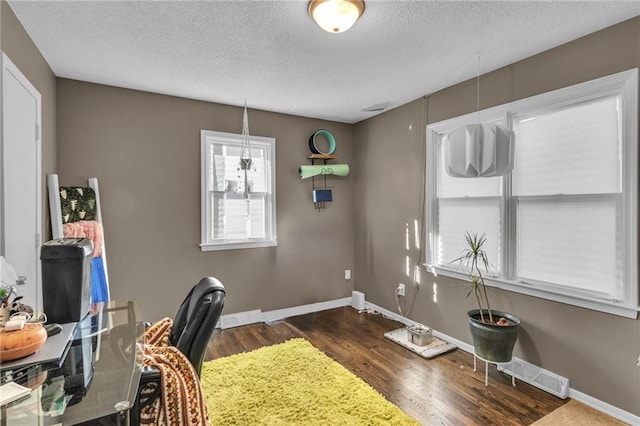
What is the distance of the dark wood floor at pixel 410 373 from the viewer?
7.06ft

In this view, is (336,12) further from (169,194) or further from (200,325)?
(169,194)

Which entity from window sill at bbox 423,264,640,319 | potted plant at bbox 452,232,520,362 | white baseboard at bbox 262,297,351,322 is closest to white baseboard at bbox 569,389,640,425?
potted plant at bbox 452,232,520,362

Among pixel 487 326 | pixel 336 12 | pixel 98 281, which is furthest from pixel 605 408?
pixel 98 281

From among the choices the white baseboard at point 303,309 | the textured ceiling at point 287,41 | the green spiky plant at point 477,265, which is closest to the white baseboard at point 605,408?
the green spiky plant at point 477,265

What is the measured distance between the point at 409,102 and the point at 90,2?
2.93 meters

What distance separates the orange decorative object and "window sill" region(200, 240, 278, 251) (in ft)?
7.35

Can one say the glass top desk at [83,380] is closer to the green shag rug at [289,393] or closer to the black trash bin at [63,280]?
the black trash bin at [63,280]

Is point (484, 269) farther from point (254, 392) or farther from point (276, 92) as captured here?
point (276, 92)

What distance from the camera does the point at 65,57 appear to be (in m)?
2.50

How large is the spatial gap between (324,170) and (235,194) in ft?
3.77

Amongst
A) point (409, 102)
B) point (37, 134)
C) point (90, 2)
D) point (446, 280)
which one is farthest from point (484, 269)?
point (37, 134)

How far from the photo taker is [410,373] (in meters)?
2.66

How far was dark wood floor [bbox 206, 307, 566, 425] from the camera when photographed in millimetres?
2152

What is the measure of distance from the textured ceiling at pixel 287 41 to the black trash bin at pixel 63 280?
4.66ft
